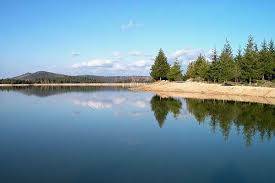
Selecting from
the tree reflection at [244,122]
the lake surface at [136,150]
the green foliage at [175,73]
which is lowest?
the tree reflection at [244,122]

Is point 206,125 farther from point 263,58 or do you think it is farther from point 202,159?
point 263,58

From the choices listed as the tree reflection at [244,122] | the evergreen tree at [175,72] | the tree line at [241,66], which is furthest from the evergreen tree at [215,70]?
the tree reflection at [244,122]

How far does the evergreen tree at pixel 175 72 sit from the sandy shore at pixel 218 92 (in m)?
7.47

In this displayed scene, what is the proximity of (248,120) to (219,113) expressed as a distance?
25.1 ft

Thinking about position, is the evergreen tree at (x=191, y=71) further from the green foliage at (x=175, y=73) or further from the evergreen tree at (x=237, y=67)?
the evergreen tree at (x=237, y=67)

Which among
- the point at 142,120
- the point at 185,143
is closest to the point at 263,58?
the point at 142,120

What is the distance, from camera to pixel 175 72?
141500 millimetres

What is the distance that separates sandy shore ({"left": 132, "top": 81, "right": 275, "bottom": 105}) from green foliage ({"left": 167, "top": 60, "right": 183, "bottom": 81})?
7469 mm

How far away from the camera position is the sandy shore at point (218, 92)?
85.2 meters

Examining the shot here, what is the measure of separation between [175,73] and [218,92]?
38.7 metres

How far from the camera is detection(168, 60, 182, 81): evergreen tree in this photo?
5571 inches

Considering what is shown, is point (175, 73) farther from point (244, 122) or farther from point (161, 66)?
point (244, 122)

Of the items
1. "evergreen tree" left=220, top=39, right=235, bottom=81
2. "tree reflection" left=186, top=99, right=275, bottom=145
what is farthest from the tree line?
"tree reflection" left=186, top=99, right=275, bottom=145

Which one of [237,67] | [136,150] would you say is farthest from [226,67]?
[136,150]
